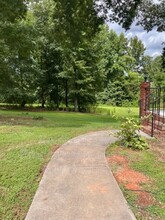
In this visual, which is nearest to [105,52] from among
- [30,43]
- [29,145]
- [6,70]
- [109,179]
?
[6,70]

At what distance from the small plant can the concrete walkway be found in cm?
106

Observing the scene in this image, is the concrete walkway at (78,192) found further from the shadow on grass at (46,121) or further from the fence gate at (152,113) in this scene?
the shadow on grass at (46,121)

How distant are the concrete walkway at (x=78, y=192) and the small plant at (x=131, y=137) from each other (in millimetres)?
1059

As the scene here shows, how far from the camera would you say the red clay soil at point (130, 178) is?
3558 millimetres

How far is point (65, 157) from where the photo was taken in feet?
17.4

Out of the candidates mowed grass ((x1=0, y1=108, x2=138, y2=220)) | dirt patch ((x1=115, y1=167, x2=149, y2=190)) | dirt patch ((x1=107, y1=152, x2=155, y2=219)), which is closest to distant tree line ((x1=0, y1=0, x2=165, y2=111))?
mowed grass ((x1=0, y1=108, x2=138, y2=220))

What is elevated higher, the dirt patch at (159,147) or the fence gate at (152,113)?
the fence gate at (152,113)

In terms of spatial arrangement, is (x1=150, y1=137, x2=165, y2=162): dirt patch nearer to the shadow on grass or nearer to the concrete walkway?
the concrete walkway

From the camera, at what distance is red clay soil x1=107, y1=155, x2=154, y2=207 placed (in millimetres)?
3558

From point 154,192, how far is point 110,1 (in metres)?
8.86

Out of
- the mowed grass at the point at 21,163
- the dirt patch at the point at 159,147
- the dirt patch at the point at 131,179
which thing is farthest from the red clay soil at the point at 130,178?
the mowed grass at the point at 21,163

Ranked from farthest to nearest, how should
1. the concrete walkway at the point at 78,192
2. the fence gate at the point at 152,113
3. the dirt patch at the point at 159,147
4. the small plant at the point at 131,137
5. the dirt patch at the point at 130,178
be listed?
1. the fence gate at the point at 152,113
2. the small plant at the point at 131,137
3. the dirt patch at the point at 159,147
4. the dirt patch at the point at 130,178
5. the concrete walkway at the point at 78,192

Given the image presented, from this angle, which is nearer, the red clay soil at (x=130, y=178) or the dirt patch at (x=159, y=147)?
the red clay soil at (x=130, y=178)

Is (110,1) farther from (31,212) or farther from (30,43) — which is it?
(31,212)
